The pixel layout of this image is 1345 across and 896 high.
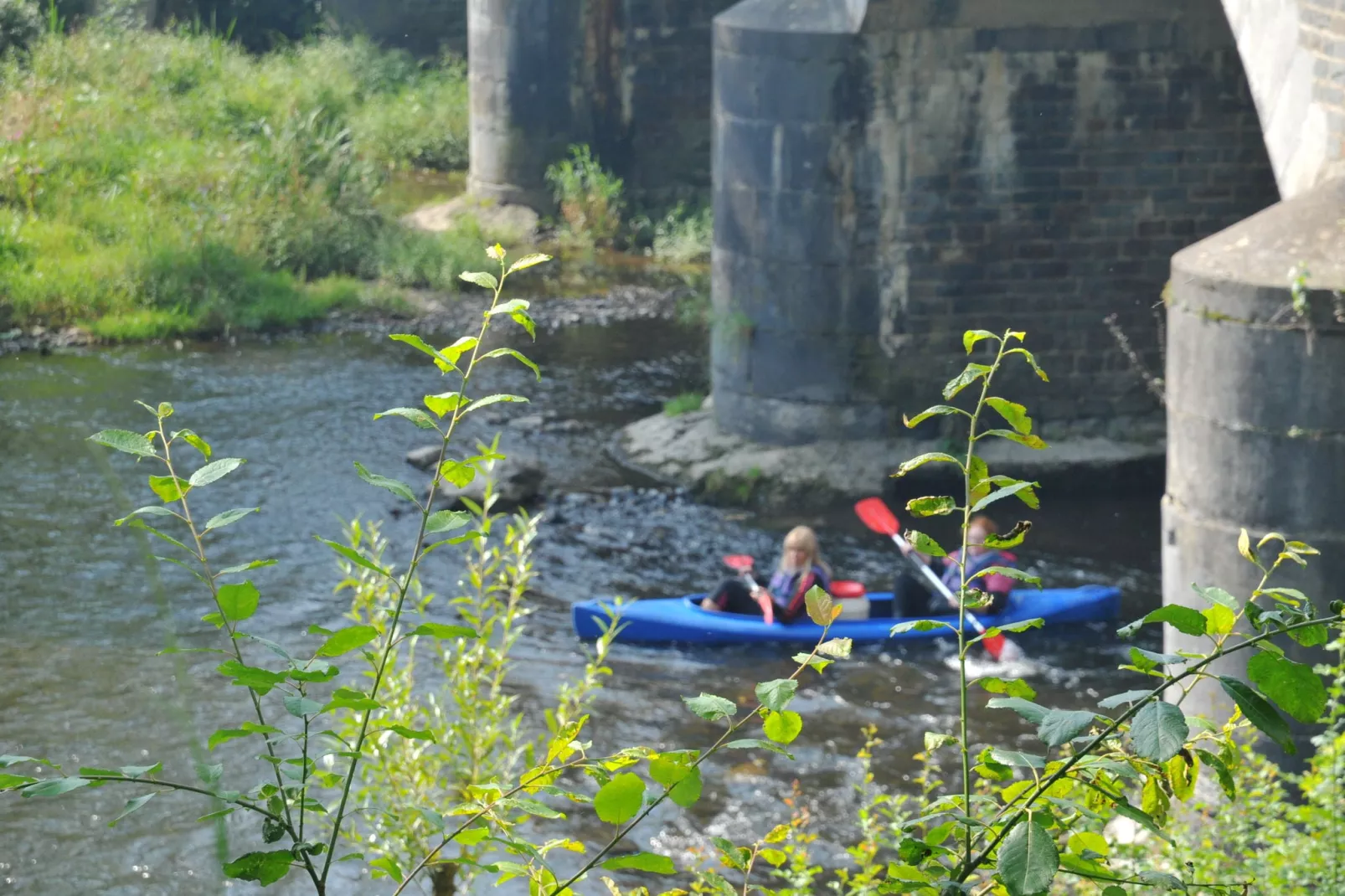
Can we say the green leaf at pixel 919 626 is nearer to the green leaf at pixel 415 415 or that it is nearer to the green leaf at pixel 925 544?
the green leaf at pixel 925 544

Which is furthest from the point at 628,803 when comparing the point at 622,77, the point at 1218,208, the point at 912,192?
the point at 622,77

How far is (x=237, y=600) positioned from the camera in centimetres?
190

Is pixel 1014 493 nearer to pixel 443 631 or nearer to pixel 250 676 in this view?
pixel 443 631

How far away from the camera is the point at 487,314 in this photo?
2.00 metres

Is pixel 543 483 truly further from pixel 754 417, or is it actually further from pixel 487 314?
pixel 487 314

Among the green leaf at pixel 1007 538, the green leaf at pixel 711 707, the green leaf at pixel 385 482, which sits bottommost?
the green leaf at pixel 711 707

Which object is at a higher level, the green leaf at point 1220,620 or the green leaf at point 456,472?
the green leaf at point 456,472

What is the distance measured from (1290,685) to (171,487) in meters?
1.28

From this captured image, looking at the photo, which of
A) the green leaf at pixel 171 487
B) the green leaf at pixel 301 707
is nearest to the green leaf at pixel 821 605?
the green leaf at pixel 301 707

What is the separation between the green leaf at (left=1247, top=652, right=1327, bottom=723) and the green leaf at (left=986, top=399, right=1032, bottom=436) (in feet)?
1.23

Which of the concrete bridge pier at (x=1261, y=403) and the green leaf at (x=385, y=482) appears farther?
the concrete bridge pier at (x=1261, y=403)

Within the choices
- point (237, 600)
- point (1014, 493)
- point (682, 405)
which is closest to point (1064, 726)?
point (1014, 493)

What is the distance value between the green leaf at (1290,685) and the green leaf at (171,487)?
120 cm

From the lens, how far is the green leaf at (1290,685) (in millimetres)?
1688
